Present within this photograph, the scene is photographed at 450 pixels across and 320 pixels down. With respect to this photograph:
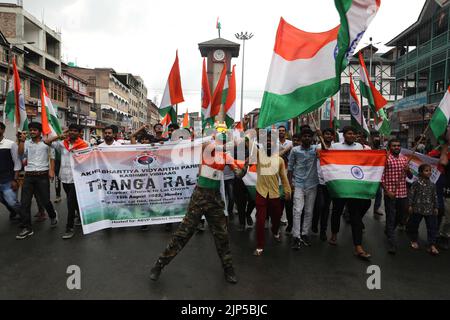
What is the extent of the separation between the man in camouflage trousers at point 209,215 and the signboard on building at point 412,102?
75.9 feet

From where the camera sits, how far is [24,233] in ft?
17.2

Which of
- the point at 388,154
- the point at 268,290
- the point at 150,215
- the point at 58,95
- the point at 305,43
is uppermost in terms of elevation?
the point at 58,95

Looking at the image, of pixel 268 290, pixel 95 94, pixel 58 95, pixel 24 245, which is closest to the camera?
pixel 268 290

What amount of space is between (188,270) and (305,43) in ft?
10.7

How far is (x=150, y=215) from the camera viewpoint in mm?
5625

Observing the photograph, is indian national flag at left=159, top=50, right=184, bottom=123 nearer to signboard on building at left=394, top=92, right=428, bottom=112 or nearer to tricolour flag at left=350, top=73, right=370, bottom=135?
tricolour flag at left=350, top=73, right=370, bottom=135

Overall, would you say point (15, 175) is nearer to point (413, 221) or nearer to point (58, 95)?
point (413, 221)

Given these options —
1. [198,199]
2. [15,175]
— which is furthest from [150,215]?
[15,175]

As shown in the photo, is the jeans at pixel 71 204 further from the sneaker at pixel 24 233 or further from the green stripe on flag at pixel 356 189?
the green stripe on flag at pixel 356 189

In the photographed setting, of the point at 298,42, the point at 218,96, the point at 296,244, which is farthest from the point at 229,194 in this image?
the point at 298,42

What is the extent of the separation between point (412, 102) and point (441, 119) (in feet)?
73.5

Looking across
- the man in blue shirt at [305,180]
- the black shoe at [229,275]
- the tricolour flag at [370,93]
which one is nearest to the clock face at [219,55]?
the tricolour flag at [370,93]

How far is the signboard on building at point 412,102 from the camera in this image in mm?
22742

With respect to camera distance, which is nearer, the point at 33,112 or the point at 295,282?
the point at 295,282
